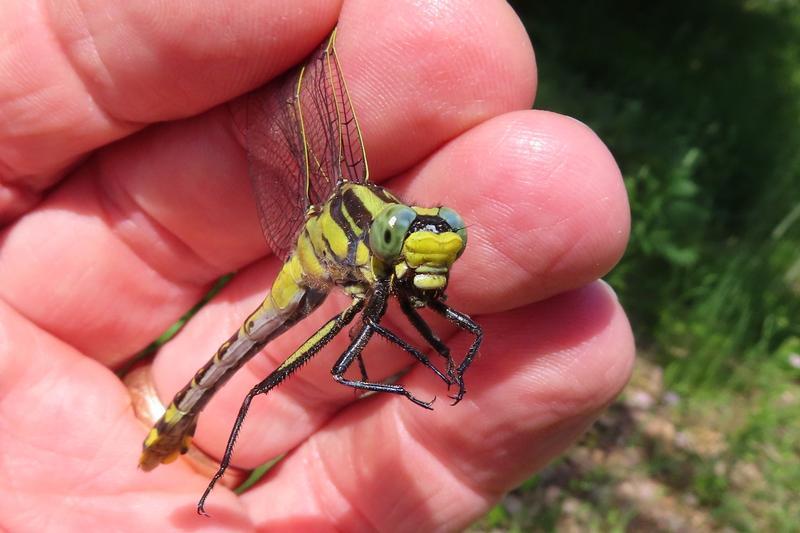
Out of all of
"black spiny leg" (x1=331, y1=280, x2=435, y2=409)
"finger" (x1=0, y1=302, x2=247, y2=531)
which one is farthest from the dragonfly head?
"finger" (x1=0, y1=302, x2=247, y2=531)

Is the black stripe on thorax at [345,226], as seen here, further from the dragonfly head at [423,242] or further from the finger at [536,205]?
the finger at [536,205]

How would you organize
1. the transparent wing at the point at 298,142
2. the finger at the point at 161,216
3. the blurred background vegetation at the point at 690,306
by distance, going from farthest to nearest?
the blurred background vegetation at the point at 690,306
the transparent wing at the point at 298,142
the finger at the point at 161,216

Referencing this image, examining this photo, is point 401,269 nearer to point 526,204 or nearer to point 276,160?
point 526,204

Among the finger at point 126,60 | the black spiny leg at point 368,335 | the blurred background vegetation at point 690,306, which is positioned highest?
the finger at point 126,60

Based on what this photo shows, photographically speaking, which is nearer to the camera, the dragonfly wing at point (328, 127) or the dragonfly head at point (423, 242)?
the dragonfly head at point (423, 242)

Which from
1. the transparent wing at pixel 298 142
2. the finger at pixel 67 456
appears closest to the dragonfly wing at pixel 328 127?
the transparent wing at pixel 298 142

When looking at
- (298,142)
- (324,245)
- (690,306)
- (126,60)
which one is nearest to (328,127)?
(298,142)
